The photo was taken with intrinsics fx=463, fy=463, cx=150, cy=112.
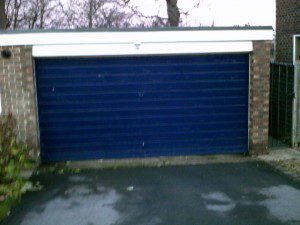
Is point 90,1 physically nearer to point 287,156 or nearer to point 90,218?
point 287,156

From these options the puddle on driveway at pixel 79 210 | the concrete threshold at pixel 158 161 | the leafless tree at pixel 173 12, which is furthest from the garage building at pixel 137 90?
the leafless tree at pixel 173 12

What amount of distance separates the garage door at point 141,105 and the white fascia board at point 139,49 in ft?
0.67

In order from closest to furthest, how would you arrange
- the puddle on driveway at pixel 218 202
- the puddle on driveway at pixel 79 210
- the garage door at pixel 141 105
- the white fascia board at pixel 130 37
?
1. the puddle on driveway at pixel 79 210
2. the puddle on driveway at pixel 218 202
3. the white fascia board at pixel 130 37
4. the garage door at pixel 141 105

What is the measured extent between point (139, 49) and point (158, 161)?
96.1 inches

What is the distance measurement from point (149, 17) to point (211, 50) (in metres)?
15.2

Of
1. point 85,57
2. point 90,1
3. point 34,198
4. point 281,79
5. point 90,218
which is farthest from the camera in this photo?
point 90,1

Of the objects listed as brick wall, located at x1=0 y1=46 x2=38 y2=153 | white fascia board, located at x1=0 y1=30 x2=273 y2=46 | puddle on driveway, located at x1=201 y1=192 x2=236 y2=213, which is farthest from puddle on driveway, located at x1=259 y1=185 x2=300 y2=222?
brick wall, located at x1=0 y1=46 x2=38 y2=153

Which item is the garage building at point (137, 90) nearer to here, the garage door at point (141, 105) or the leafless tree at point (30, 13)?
the garage door at point (141, 105)

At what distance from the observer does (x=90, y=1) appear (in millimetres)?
27500

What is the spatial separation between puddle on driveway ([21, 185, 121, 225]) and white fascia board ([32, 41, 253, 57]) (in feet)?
10.3

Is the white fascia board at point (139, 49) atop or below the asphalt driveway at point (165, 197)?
atop

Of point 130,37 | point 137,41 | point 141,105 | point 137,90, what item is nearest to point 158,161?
point 141,105

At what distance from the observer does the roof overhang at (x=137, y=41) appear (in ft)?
31.4

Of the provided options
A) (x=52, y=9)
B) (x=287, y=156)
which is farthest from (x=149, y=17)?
→ (x=287, y=156)
